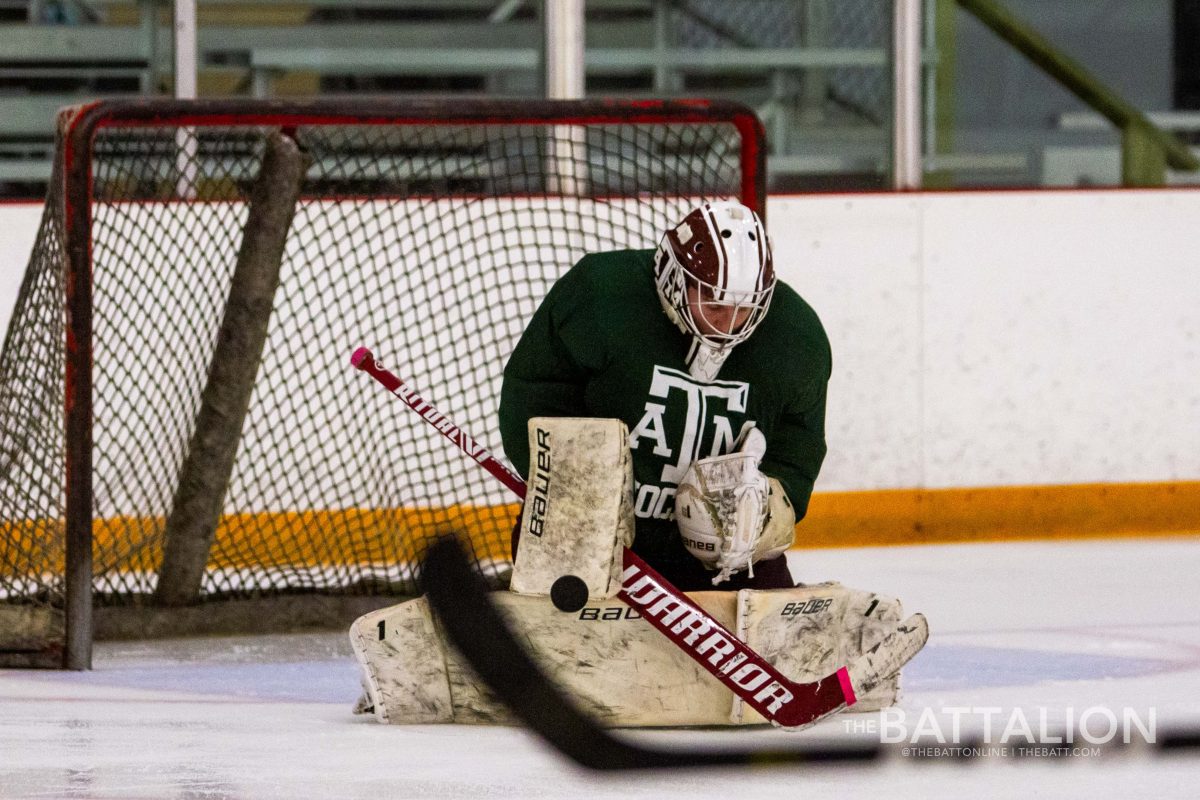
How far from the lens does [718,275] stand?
2.78 meters

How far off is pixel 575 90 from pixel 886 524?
131cm

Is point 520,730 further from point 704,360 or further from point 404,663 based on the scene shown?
point 704,360

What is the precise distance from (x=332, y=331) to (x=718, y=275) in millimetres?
1963

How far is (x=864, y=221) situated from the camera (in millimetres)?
5070

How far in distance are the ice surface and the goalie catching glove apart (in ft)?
0.85

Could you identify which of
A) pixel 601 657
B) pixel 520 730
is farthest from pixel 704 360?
Answer: pixel 520 730

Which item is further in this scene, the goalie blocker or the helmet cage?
the goalie blocker

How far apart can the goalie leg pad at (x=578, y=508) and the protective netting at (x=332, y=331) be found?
4.20 ft

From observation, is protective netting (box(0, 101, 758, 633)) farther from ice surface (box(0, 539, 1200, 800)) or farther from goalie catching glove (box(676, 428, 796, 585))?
goalie catching glove (box(676, 428, 796, 585))

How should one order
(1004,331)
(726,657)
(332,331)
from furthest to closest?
(1004,331)
(332,331)
(726,657)

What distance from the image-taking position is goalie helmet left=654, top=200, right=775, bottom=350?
278 centimetres

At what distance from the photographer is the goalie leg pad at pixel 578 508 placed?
271 centimetres

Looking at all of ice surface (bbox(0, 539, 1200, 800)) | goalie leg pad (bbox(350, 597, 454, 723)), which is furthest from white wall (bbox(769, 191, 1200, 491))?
goalie leg pad (bbox(350, 597, 454, 723))

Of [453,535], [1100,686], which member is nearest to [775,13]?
[1100,686]
